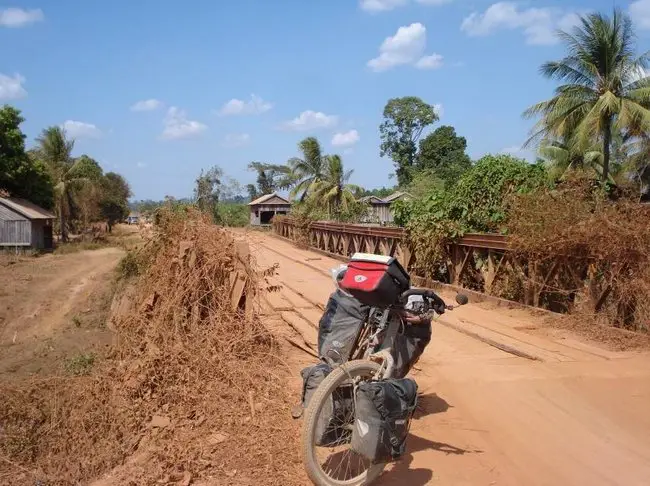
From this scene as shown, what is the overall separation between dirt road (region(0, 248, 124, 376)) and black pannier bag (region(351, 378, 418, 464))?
6169 mm

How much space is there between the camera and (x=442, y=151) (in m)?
51.6

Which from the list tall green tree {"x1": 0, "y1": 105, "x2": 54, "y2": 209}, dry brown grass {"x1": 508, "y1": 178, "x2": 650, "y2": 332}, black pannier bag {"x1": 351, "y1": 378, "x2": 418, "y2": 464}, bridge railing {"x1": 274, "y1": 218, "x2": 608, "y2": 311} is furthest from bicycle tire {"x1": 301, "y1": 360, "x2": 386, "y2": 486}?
tall green tree {"x1": 0, "y1": 105, "x2": 54, "y2": 209}

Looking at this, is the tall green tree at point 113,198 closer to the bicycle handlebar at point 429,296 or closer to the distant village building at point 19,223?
the distant village building at point 19,223

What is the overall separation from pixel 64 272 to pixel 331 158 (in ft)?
51.6

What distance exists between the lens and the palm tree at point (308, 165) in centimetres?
3538

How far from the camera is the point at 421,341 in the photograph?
4070 millimetres

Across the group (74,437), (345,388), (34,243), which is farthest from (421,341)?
(34,243)

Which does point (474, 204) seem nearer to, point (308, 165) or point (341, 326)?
point (341, 326)

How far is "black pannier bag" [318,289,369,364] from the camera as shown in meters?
4.11

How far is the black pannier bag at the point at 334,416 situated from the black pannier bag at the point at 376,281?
591 millimetres

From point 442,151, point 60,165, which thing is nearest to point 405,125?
point 442,151

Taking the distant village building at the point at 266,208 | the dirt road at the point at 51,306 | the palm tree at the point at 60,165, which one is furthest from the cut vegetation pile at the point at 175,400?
the distant village building at the point at 266,208

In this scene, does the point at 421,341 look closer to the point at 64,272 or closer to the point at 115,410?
the point at 115,410

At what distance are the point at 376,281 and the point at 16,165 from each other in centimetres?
3364
